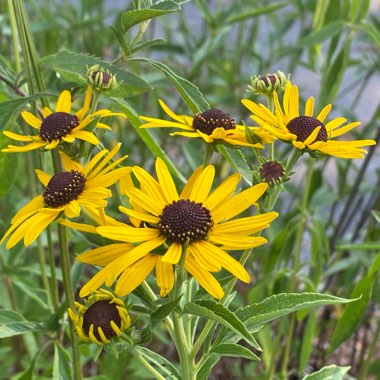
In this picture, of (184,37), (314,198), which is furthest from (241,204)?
(184,37)

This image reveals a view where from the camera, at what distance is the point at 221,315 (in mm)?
524

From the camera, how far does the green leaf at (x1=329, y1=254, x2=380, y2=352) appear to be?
0.75 m

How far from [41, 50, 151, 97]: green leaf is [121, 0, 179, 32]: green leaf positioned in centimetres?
6

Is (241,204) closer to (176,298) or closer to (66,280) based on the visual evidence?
(176,298)

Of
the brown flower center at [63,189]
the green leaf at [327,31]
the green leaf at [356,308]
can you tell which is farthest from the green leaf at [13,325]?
the green leaf at [327,31]

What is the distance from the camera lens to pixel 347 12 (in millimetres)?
1049

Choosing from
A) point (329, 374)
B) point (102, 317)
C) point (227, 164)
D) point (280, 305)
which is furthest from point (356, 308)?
point (227, 164)

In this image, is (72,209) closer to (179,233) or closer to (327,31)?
(179,233)

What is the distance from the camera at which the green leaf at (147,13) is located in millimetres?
628

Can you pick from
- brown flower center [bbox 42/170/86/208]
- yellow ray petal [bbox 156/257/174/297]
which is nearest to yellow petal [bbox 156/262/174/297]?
yellow ray petal [bbox 156/257/174/297]

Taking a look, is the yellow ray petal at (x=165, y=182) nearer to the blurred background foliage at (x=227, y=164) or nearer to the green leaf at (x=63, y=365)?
the blurred background foliage at (x=227, y=164)

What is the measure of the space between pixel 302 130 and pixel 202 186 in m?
0.10

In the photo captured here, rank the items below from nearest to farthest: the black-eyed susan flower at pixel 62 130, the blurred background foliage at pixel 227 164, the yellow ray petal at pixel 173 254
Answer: the yellow ray petal at pixel 173 254 < the black-eyed susan flower at pixel 62 130 < the blurred background foliage at pixel 227 164

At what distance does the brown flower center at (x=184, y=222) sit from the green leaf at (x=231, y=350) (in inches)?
3.8
